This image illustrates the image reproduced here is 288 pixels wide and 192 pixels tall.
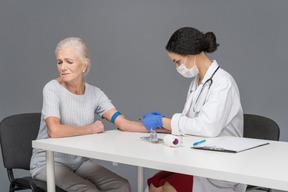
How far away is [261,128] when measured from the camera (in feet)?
7.90

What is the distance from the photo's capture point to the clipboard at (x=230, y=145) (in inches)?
63.4

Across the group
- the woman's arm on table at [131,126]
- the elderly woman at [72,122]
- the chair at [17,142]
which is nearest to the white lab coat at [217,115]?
the woman's arm on table at [131,126]

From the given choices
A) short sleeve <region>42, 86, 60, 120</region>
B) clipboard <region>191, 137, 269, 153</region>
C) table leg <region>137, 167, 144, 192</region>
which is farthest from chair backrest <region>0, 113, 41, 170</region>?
clipboard <region>191, 137, 269, 153</region>

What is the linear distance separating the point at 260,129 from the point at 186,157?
105cm

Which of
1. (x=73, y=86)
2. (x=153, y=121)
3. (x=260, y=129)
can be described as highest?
(x=73, y=86)

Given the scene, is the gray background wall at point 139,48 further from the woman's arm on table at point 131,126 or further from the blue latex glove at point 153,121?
the blue latex glove at point 153,121

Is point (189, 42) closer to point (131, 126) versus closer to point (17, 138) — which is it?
point (131, 126)

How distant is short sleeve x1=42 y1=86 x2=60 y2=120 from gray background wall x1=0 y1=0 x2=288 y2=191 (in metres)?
1.86

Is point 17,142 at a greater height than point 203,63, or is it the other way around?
point 203,63

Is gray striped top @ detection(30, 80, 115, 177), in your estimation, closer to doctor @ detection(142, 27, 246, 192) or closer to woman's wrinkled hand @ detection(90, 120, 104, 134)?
woman's wrinkled hand @ detection(90, 120, 104, 134)

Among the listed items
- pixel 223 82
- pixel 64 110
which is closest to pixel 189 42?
pixel 223 82

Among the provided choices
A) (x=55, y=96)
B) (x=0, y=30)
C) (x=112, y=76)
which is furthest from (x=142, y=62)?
(x=55, y=96)

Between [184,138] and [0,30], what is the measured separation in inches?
141

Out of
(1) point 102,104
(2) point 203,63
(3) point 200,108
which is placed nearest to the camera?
(3) point 200,108
